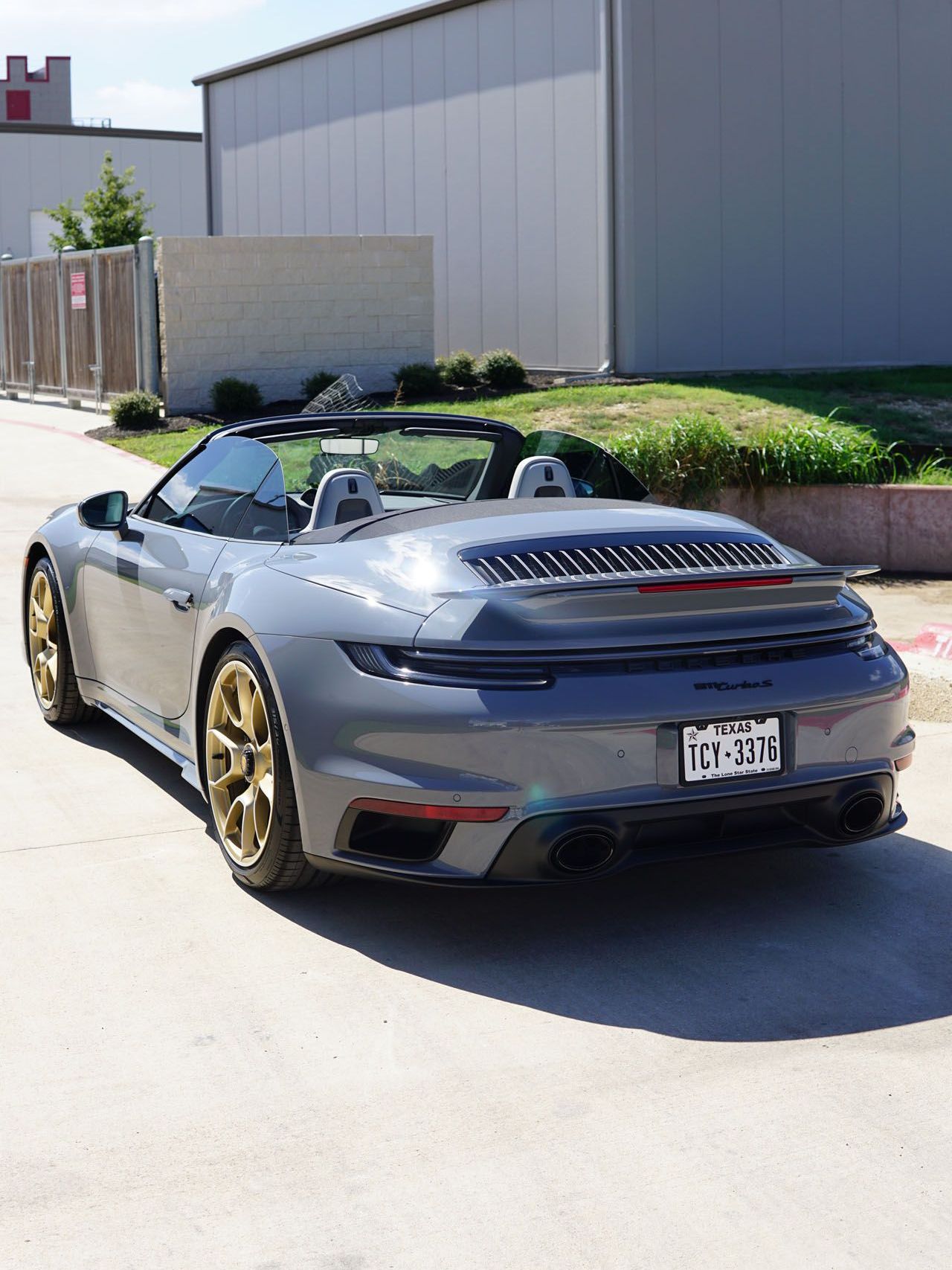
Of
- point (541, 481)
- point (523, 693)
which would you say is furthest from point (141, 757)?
point (523, 693)

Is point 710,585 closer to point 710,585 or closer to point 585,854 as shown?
point 710,585

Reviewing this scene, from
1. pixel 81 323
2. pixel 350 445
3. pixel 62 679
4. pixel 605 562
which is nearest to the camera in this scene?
pixel 605 562

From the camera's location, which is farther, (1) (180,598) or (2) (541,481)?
(2) (541,481)

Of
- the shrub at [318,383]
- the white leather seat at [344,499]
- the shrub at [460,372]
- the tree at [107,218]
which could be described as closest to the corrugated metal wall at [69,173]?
the tree at [107,218]

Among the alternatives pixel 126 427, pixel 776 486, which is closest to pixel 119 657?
pixel 776 486

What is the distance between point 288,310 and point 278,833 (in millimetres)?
18174

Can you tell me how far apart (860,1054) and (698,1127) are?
1.82 ft

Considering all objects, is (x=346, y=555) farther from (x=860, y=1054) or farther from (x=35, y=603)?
(x=35, y=603)

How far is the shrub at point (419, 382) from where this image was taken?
68.8ft

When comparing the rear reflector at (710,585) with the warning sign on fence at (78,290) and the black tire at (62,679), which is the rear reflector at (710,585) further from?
the warning sign on fence at (78,290)

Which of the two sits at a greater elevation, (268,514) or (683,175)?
(683,175)

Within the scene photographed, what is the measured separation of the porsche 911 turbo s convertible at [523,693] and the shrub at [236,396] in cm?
1600

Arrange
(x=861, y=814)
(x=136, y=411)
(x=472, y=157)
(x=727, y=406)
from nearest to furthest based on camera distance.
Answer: (x=861, y=814) → (x=727, y=406) → (x=136, y=411) → (x=472, y=157)

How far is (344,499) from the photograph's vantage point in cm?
498
